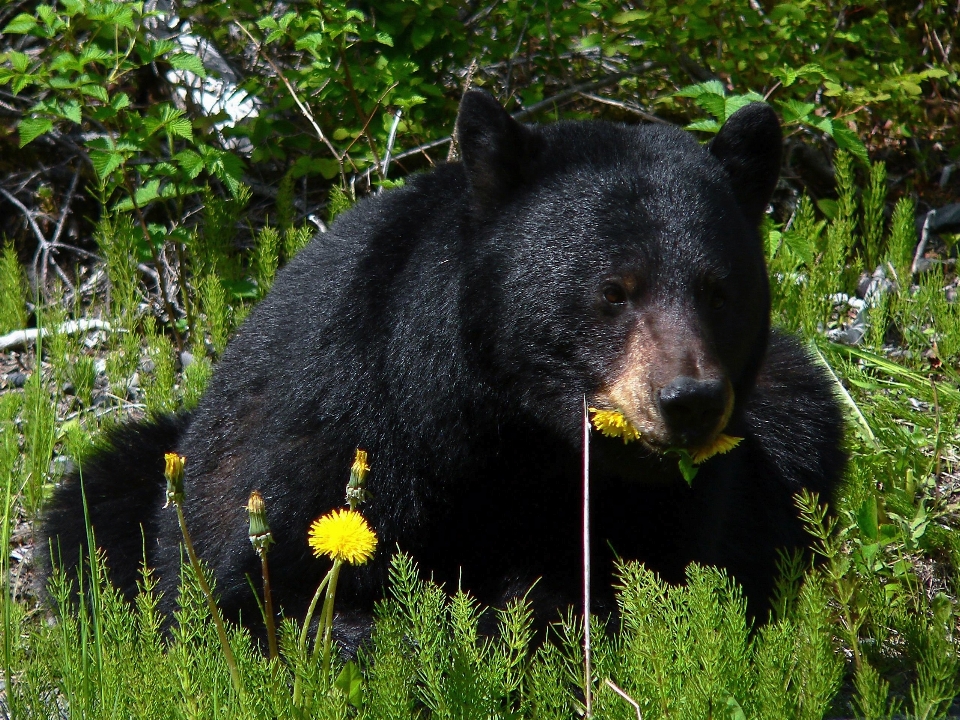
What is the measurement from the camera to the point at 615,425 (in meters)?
2.88

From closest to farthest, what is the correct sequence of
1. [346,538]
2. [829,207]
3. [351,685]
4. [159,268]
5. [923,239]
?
1. [346,538]
2. [351,685]
3. [159,268]
4. [829,207]
5. [923,239]

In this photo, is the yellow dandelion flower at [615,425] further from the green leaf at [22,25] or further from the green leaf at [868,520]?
the green leaf at [22,25]

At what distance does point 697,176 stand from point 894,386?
77.0 inches

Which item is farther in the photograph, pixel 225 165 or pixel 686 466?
pixel 225 165

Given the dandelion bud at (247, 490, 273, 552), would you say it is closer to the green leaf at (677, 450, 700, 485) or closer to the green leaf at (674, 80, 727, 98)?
the green leaf at (677, 450, 700, 485)

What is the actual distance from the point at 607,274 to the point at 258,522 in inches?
50.7

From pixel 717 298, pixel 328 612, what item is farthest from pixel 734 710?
pixel 717 298

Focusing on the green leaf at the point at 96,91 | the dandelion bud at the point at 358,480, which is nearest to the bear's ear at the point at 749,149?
the dandelion bud at the point at 358,480

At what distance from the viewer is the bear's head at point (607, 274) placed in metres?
2.88

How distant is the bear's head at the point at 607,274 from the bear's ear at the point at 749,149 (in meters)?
0.08

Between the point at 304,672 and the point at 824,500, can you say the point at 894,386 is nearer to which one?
the point at 824,500

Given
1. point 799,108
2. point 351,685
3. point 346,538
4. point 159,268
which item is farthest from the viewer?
point 159,268

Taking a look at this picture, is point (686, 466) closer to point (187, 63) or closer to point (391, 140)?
point (391, 140)

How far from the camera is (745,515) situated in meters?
4.00
